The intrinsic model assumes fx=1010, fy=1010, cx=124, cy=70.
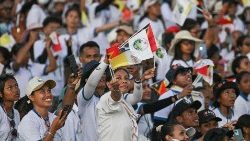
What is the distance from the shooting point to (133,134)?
440 inches

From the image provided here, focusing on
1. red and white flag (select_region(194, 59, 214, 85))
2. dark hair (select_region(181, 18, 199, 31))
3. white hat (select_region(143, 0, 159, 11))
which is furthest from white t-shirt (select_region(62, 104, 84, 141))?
white hat (select_region(143, 0, 159, 11))

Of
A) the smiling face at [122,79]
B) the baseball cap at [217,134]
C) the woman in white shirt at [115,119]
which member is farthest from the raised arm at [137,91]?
the baseball cap at [217,134]

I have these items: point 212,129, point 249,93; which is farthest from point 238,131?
point 249,93

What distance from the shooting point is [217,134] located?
1155 cm

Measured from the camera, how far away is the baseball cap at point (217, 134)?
37.7ft

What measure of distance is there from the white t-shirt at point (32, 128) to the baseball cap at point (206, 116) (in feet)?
8.12

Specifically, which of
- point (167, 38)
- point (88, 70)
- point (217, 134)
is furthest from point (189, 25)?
point (217, 134)

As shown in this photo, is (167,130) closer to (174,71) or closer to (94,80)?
(94,80)

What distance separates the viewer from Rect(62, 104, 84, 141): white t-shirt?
11500mm

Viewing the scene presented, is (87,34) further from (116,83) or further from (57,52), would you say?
(116,83)

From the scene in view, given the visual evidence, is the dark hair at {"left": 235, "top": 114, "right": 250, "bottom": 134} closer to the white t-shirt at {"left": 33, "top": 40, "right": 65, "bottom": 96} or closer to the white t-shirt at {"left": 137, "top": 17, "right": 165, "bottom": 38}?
the white t-shirt at {"left": 33, "top": 40, "right": 65, "bottom": 96}

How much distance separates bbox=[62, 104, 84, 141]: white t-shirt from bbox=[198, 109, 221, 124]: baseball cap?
5.77ft

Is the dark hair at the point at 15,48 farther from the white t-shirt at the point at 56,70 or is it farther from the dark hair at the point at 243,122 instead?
the dark hair at the point at 243,122

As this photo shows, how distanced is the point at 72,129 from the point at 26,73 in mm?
3502
